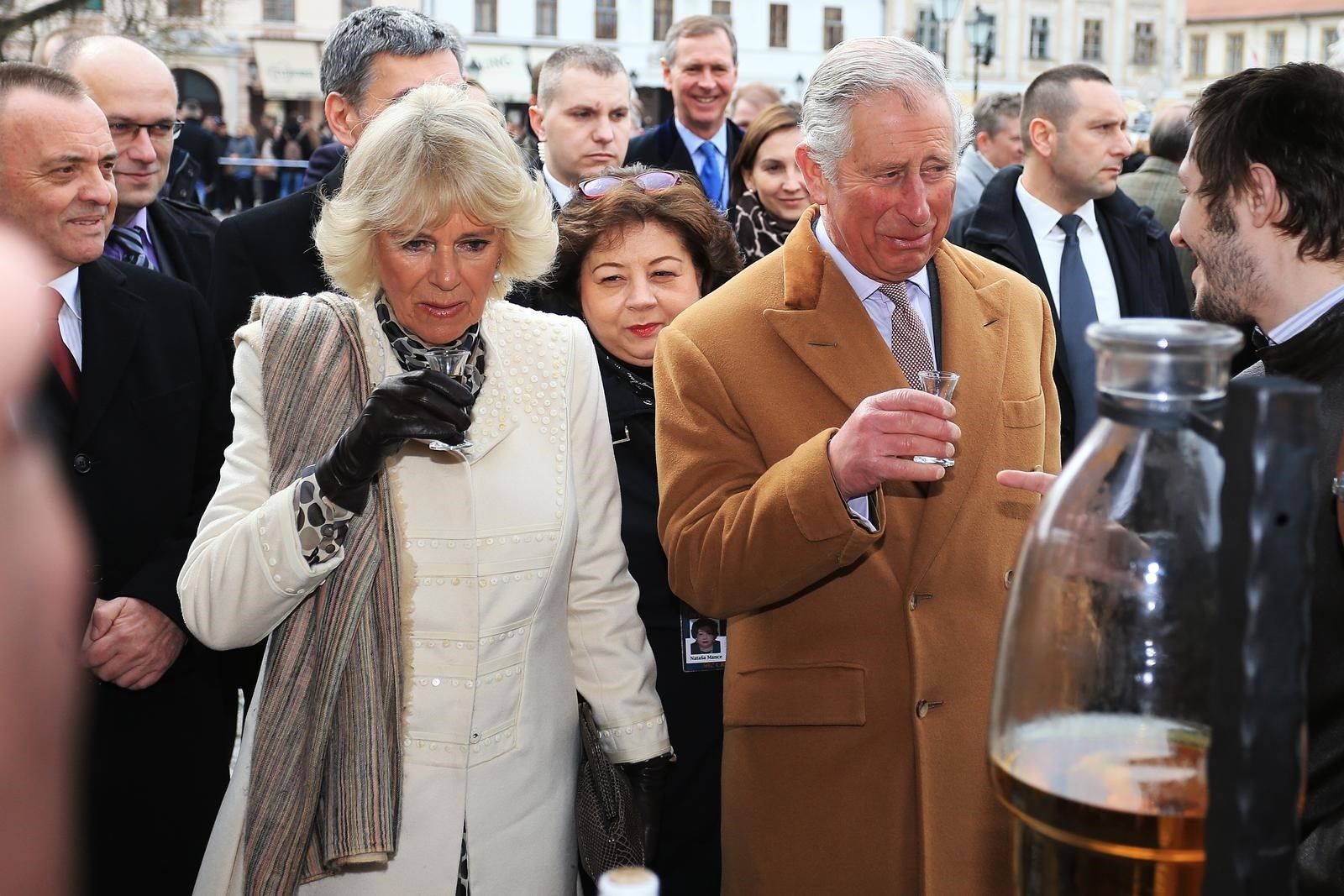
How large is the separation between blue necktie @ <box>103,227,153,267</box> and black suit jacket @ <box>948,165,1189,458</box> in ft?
10.6

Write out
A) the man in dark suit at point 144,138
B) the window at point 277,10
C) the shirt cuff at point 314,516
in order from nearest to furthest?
the shirt cuff at point 314,516 → the man in dark suit at point 144,138 → the window at point 277,10

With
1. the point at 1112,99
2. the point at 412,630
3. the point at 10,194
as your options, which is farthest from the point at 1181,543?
the point at 1112,99

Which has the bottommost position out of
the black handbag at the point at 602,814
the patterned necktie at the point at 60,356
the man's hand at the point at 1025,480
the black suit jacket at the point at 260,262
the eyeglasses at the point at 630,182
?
the black handbag at the point at 602,814

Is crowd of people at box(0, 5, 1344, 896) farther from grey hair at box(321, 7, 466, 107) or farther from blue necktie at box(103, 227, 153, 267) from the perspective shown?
grey hair at box(321, 7, 466, 107)

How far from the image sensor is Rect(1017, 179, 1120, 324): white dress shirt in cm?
562

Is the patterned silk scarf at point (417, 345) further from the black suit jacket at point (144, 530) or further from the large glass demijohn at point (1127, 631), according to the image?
the large glass demijohn at point (1127, 631)

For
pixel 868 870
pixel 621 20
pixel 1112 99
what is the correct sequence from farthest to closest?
pixel 621 20
pixel 1112 99
pixel 868 870

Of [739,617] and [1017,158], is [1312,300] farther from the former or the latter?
[1017,158]

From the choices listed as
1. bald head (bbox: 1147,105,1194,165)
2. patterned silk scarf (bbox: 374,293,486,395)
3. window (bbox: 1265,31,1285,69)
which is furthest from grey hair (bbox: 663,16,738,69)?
window (bbox: 1265,31,1285,69)

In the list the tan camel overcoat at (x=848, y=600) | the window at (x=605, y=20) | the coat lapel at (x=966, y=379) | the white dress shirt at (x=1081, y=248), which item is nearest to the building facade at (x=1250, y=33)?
the window at (x=605, y=20)

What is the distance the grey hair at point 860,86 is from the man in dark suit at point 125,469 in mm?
1664

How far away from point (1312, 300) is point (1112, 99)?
4362 millimetres

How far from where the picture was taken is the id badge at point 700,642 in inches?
127

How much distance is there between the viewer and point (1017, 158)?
31.0 feet
